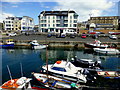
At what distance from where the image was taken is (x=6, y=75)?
21312mm

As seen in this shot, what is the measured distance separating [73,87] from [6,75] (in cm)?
1416

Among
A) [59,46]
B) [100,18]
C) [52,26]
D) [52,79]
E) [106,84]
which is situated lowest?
[106,84]

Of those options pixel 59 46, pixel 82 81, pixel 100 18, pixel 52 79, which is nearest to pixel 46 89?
pixel 52 79

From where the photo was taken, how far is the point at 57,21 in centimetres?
7956

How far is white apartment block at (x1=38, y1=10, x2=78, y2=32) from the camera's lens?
7769cm

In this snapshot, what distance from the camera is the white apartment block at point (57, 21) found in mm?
77688

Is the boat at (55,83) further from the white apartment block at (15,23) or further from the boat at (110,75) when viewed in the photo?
the white apartment block at (15,23)

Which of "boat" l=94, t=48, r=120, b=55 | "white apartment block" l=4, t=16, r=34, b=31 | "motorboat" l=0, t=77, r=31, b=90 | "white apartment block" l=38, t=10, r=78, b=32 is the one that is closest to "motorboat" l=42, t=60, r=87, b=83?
"motorboat" l=0, t=77, r=31, b=90

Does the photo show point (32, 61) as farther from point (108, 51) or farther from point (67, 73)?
point (108, 51)

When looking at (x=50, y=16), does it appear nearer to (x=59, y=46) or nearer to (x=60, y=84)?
(x=59, y=46)

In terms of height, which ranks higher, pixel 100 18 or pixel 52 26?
pixel 100 18

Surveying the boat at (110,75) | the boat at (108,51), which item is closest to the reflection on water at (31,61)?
the boat at (108,51)

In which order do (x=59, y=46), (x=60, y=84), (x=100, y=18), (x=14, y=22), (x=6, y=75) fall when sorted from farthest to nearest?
(x=100, y=18) → (x=14, y=22) → (x=59, y=46) → (x=6, y=75) → (x=60, y=84)

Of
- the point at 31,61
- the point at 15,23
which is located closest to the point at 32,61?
the point at 31,61
